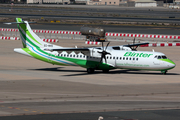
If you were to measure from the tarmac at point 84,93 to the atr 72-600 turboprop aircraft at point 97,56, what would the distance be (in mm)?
1149

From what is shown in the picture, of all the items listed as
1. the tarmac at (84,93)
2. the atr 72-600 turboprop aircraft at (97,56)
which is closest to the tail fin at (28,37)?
the atr 72-600 turboprop aircraft at (97,56)

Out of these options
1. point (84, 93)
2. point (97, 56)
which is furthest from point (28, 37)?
point (84, 93)

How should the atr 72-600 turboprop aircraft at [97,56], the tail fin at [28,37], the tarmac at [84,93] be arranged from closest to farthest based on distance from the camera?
1. the tarmac at [84,93]
2. the atr 72-600 turboprop aircraft at [97,56]
3. the tail fin at [28,37]

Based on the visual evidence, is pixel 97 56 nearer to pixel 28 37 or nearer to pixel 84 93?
pixel 28 37

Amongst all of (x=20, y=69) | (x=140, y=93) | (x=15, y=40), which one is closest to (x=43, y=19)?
(x=15, y=40)

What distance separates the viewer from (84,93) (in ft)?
91.9

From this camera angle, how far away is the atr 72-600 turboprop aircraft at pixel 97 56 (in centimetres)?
3747

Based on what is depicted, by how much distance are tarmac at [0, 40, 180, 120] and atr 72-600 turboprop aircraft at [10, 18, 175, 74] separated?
1.15 meters

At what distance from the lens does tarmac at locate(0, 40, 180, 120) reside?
819 inches

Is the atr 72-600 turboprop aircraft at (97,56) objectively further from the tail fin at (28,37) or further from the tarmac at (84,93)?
the tarmac at (84,93)

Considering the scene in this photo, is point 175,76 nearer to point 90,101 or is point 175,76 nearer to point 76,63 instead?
point 76,63

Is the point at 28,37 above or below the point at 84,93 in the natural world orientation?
above

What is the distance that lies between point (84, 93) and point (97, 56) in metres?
12.2

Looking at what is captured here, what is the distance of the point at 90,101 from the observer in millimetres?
24891
